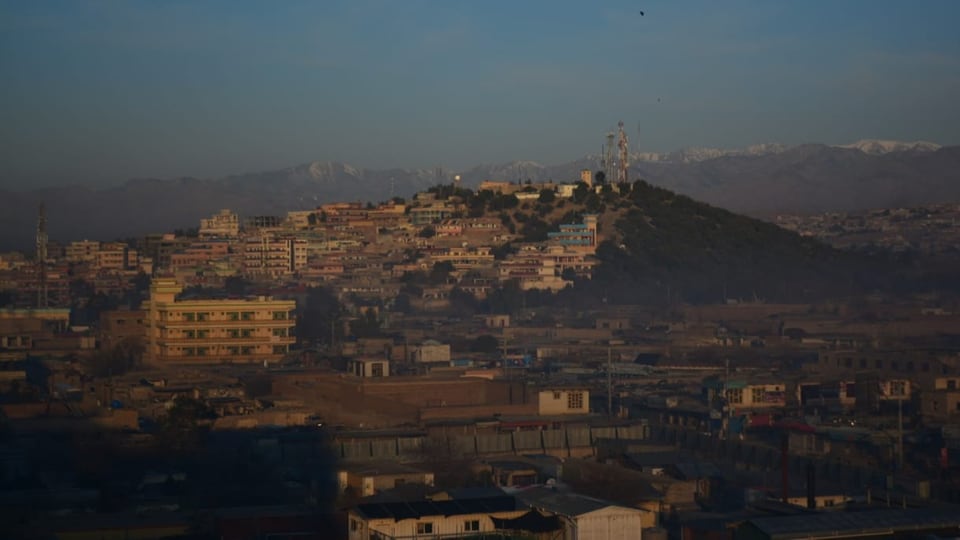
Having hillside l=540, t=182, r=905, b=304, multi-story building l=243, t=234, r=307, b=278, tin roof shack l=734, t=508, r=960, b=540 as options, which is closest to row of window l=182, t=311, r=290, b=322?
hillside l=540, t=182, r=905, b=304

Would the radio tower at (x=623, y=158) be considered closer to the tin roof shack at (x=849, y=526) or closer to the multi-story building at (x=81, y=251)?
the multi-story building at (x=81, y=251)

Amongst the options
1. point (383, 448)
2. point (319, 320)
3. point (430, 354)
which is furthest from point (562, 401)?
point (319, 320)

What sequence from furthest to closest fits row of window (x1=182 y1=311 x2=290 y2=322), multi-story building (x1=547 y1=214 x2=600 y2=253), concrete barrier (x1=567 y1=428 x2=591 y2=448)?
multi-story building (x1=547 y1=214 x2=600 y2=253) → row of window (x1=182 y1=311 x2=290 y2=322) → concrete barrier (x1=567 y1=428 x2=591 y2=448)

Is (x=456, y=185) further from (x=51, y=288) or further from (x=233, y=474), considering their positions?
(x=233, y=474)

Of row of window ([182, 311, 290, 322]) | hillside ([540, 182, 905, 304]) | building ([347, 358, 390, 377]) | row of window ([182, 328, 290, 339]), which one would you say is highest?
hillside ([540, 182, 905, 304])

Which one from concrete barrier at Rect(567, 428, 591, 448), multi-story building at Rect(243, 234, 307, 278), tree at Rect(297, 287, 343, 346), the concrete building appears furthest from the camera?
multi-story building at Rect(243, 234, 307, 278)

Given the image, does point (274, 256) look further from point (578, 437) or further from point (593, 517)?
point (593, 517)

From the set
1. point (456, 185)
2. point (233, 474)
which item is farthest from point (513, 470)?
point (456, 185)

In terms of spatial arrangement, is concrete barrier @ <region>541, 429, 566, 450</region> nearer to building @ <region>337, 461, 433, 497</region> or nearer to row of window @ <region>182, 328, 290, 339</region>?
building @ <region>337, 461, 433, 497</region>
